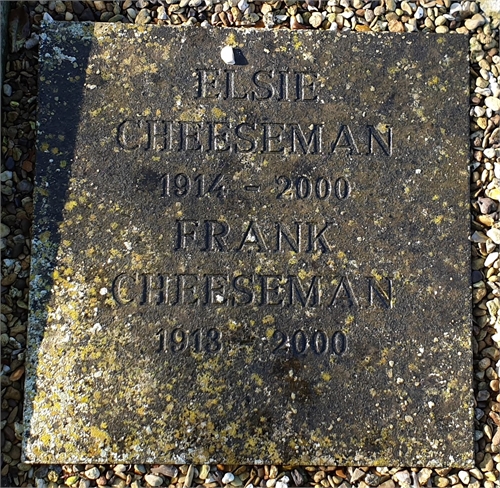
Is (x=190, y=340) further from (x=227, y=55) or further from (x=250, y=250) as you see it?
(x=227, y=55)

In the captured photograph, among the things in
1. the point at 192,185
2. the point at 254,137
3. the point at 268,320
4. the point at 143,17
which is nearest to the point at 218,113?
the point at 254,137

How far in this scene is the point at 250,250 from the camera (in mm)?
2688

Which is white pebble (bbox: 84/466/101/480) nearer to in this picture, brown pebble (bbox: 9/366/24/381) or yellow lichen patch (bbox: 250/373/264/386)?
brown pebble (bbox: 9/366/24/381)

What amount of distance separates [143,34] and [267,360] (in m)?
1.63

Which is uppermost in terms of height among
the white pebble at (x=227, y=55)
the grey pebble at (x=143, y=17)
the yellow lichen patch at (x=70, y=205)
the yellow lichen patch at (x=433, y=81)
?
the grey pebble at (x=143, y=17)

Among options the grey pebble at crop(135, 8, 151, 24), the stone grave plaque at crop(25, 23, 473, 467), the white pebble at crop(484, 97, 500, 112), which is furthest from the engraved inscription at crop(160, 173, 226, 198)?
the white pebble at crop(484, 97, 500, 112)

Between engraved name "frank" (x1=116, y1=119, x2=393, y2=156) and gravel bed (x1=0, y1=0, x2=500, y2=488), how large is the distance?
48cm

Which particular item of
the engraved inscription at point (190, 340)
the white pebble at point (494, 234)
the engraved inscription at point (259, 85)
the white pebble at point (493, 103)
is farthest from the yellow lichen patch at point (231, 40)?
the white pebble at point (494, 234)

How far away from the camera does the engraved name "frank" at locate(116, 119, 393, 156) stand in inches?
108

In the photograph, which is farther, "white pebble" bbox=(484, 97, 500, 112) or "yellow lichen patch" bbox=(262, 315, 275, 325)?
"white pebble" bbox=(484, 97, 500, 112)

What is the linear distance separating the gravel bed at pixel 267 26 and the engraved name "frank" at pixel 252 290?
492 millimetres

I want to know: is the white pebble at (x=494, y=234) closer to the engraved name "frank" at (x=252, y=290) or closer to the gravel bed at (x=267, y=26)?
the gravel bed at (x=267, y=26)

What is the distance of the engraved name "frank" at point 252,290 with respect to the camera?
2.65m

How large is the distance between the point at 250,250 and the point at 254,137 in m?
0.53
